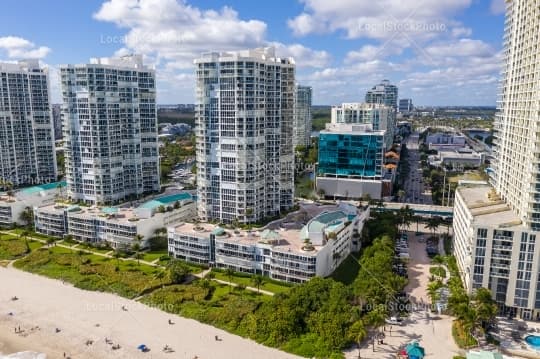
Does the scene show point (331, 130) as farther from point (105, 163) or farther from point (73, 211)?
point (73, 211)

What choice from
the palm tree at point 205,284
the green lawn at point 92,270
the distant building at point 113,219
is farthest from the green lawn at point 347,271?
the distant building at point 113,219

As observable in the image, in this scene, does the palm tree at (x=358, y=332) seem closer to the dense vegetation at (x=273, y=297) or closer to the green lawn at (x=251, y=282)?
the dense vegetation at (x=273, y=297)

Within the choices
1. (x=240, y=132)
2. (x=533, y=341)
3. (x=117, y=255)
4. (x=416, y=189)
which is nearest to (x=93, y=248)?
(x=117, y=255)

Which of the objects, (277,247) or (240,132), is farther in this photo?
(240,132)

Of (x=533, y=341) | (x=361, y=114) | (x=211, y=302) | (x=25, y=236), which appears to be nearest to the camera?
(x=533, y=341)

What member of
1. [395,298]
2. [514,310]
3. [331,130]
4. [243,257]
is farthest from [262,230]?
[331,130]

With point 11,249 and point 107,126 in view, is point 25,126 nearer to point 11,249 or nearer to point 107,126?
point 107,126

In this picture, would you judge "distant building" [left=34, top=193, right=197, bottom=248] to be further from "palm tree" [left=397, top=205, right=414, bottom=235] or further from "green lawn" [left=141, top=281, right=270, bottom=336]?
"palm tree" [left=397, top=205, right=414, bottom=235]
